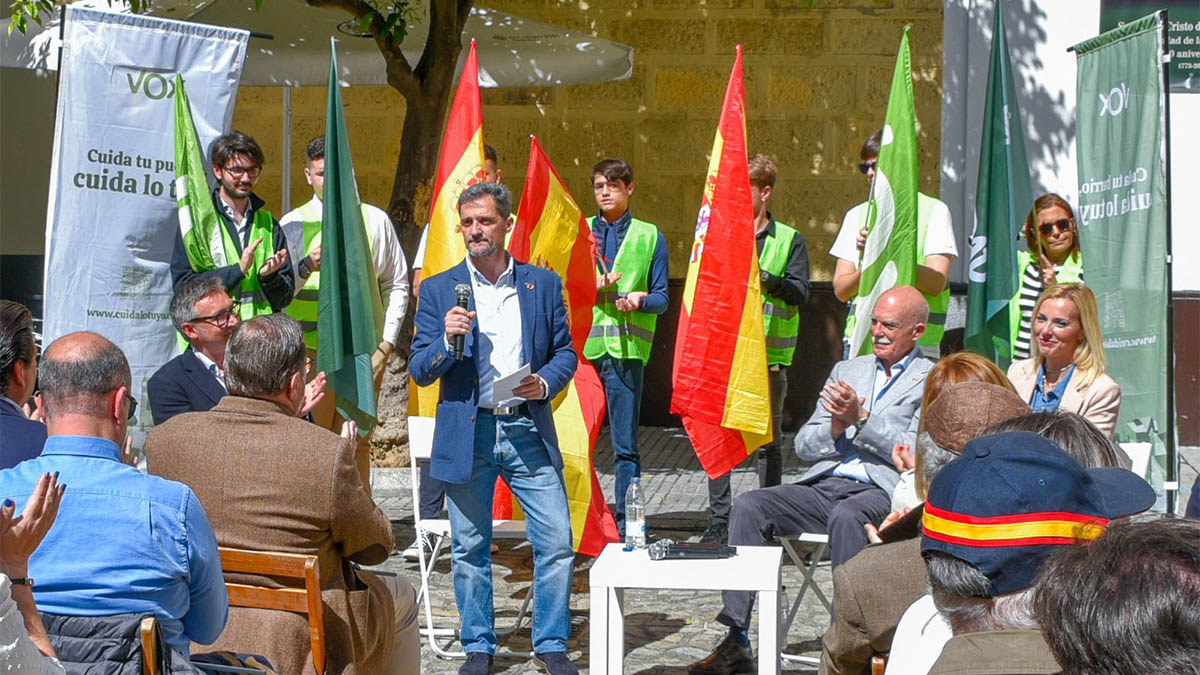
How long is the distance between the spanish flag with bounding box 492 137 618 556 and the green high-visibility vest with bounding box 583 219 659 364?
1.19 feet

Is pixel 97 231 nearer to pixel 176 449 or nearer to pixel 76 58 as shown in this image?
pixel 76 58

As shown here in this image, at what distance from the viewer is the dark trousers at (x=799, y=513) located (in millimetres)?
5414

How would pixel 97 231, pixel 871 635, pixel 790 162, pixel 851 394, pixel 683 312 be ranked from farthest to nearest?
pixel 790 162
pixel 683 312
pixel 97 231
pixel 851 394
pixel 871 635

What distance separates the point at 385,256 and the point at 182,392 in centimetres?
230

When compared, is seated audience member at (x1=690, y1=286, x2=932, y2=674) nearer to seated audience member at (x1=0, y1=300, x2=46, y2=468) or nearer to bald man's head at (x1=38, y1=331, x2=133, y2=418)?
seated audience member at (x1=0, y1=300, x2=46, y2=468)

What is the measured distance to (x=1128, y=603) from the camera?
1755 millimetres

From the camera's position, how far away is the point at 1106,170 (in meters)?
6.64

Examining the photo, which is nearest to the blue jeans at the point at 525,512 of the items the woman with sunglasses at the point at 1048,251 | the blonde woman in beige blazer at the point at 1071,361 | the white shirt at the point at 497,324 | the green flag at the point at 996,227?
the white shirt at the point at 497,324

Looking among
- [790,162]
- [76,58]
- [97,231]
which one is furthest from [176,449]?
[790,162]

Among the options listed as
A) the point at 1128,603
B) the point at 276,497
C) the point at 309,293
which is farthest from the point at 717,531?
the point at 1128,603

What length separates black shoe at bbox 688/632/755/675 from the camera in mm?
5477

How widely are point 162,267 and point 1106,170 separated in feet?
14.1

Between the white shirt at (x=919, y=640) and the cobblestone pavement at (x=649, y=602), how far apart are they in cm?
259

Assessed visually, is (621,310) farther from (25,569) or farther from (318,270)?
(25,569)
